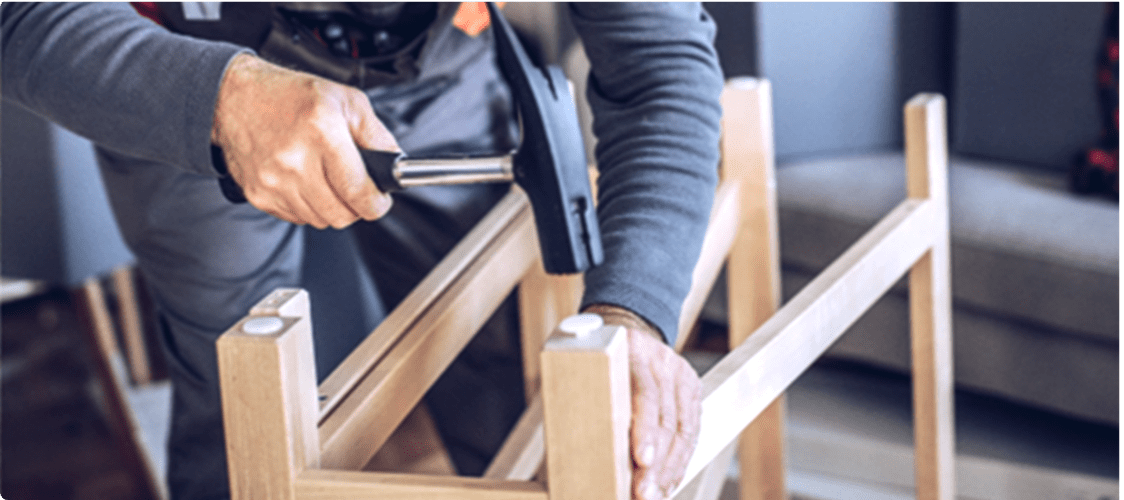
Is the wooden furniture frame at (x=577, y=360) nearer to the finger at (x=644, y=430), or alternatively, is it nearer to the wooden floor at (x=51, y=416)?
the finger at (x=644, y=430)

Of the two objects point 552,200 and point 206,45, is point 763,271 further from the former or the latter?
point 206,45

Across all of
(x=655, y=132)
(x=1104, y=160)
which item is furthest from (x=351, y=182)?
(x=1104, y=160)

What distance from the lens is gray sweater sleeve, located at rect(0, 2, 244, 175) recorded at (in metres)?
0.67

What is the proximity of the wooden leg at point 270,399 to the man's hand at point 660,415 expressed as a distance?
175mm

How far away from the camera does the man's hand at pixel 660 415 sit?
547mm

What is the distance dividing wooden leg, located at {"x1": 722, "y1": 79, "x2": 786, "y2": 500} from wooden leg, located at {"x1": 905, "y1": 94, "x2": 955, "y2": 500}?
0.14 m

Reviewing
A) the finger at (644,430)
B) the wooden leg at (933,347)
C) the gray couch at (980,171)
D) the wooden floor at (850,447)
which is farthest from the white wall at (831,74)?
the finger at (644,430)

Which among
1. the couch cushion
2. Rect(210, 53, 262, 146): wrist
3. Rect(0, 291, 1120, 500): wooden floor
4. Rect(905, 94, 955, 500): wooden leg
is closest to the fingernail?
Rect(210, 53, 262, 146): wrist

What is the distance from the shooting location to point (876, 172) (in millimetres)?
1704

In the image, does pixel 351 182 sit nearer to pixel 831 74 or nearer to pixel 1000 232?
pixel 1000 232

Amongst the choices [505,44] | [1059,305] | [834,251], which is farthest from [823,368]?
[505,44]

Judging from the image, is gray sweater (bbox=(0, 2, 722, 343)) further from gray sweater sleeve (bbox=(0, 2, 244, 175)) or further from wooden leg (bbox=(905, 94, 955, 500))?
wooden leg (bbox=(905, 94, 955, 500))

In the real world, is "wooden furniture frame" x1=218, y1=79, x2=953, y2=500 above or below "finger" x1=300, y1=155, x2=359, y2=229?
below

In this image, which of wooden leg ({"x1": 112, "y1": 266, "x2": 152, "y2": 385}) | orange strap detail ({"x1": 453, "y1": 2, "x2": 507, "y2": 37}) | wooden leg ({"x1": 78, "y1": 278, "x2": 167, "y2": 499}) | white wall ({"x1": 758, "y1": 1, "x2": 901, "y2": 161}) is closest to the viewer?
orange strap detail ({"x1": 453, "y1": 2, "x2": 507, "y2": 37})
